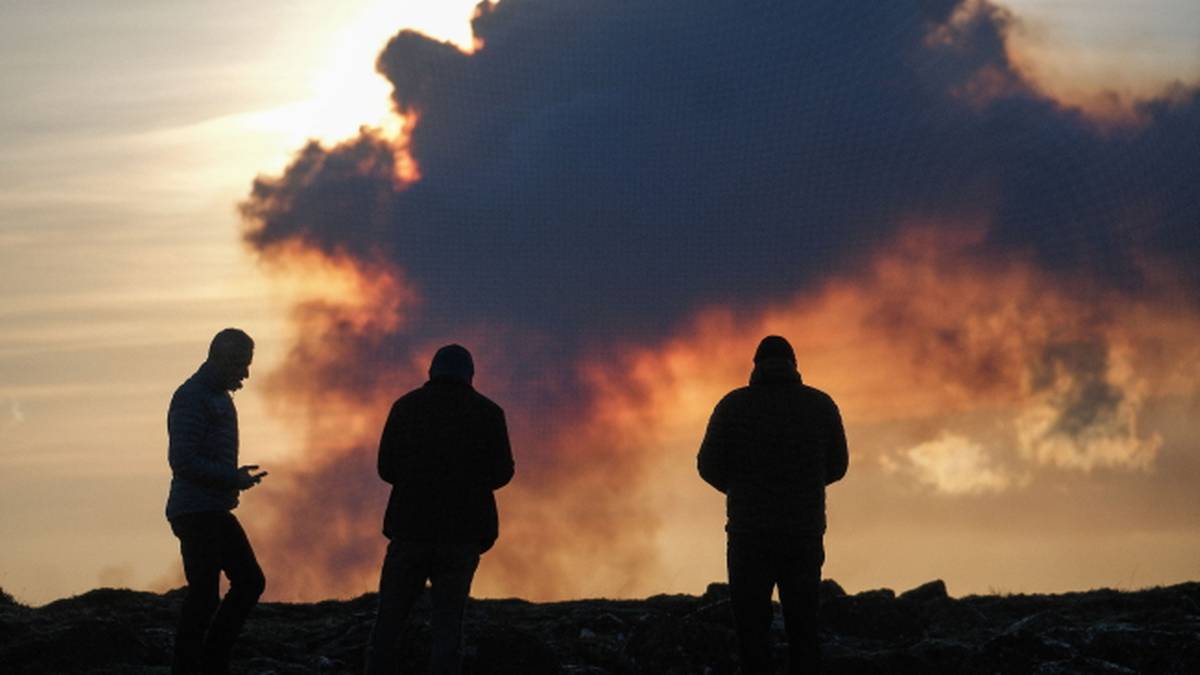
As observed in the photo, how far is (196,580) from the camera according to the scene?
10.7 m

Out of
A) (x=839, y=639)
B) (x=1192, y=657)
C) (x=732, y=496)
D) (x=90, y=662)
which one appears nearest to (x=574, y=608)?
(x=839, y=639)

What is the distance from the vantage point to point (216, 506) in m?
10.8

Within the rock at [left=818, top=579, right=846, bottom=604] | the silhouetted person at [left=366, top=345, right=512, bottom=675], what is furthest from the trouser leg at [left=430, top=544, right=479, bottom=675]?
the rock at [left=818, top=579, right=846, bottom=604]

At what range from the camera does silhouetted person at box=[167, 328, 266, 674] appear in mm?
10711

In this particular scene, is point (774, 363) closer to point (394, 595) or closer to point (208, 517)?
point (394, 595)

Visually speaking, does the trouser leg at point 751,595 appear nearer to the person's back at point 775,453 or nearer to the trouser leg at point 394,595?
the person's back at point 775,453

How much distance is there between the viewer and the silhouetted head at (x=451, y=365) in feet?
33.7

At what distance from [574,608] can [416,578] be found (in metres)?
9.20

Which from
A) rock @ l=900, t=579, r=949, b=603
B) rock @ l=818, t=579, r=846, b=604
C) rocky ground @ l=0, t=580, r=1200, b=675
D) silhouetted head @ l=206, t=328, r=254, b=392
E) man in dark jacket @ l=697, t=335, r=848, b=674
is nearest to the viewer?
man in dark jacket @ l=697, t=335, r=848, b=674

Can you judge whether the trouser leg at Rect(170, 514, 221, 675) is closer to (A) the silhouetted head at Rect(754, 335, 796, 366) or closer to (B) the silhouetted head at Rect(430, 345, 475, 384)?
(B) the silhouetted head at Rect(430, 345, 475, 384)

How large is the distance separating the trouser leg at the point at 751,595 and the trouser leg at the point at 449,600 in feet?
6.13

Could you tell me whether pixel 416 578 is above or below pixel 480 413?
below

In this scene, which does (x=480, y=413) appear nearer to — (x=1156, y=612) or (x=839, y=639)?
(x=839, y=639)

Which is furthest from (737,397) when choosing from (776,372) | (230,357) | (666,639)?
(666,639)
